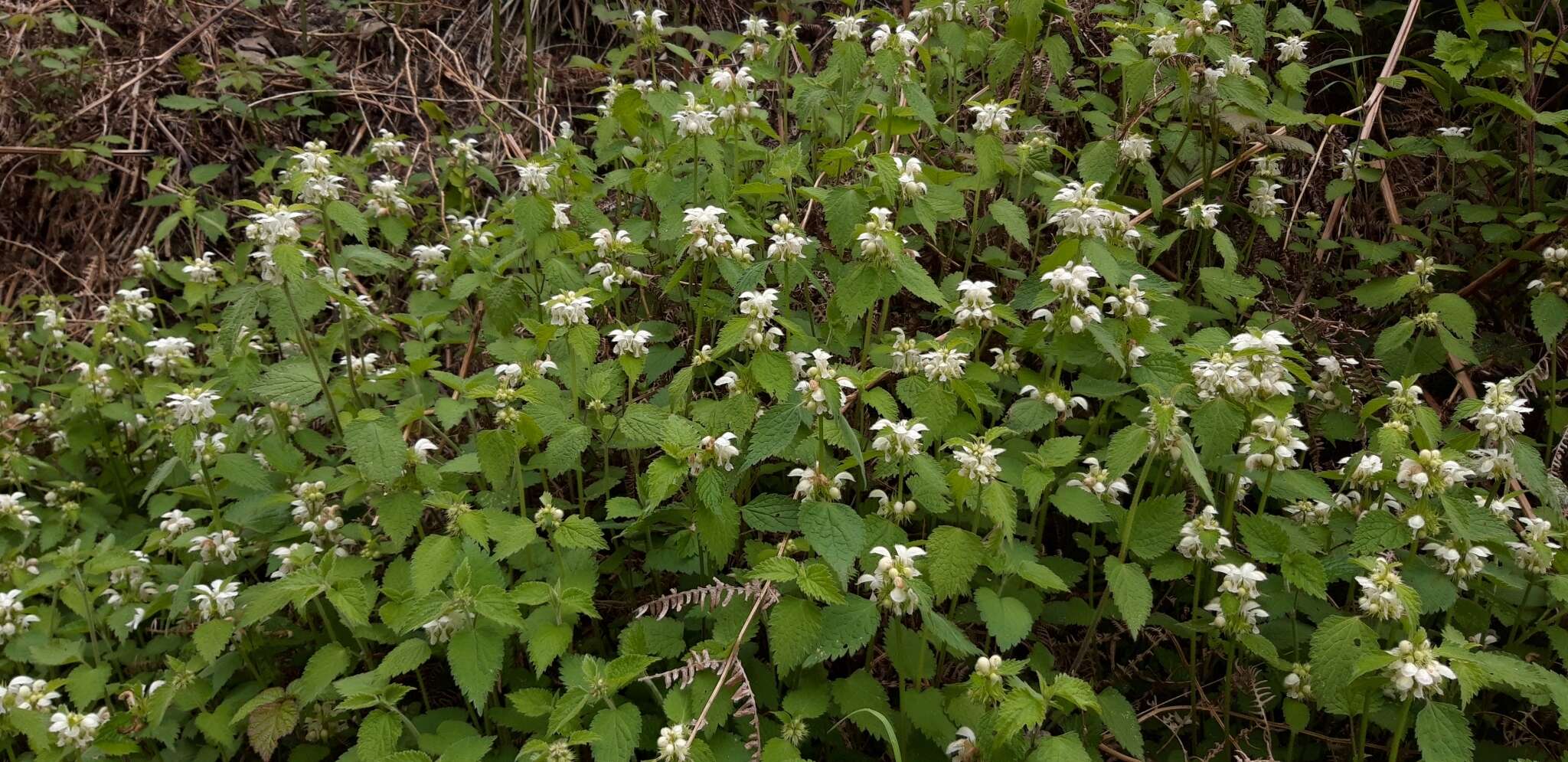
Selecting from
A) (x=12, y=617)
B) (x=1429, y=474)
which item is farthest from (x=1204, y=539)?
(x=12, y=617)

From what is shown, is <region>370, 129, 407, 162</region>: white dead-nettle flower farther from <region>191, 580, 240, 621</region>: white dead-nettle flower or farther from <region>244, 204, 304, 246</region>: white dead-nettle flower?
<region>191, 580, 240, 621</region>: white dead-nettle flower

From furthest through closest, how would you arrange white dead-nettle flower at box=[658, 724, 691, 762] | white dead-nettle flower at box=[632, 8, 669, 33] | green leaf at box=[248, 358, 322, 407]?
white dead-nettle flower at box=[632, 8, 669, 33] < green leaf at box=[248, 358, 322, 407] < white dead-nettle flower at box=[658, 724, 691, 762]

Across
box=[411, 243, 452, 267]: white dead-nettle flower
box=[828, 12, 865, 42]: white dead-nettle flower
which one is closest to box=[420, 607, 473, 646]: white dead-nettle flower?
box=[411, 243, 452, 267]: white dead-nettle flower

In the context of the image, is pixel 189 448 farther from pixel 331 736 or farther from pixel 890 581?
pixel 890 581

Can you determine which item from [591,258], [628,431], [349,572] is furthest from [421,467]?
[591,258]

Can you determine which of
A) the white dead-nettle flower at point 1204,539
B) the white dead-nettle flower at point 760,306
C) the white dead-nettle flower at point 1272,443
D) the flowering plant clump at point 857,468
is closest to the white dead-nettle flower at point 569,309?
the flowering plant clump at point 857,468

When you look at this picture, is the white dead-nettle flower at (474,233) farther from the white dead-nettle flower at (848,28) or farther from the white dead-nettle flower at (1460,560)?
the white dead-nettle flower at (1460,560)
